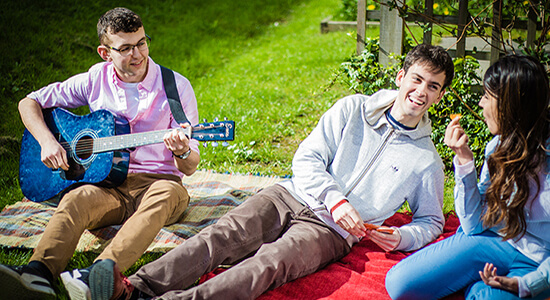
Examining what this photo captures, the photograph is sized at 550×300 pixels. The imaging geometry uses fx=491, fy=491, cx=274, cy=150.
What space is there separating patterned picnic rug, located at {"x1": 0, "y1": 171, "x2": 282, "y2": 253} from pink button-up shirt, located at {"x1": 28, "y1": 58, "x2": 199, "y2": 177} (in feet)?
1.35

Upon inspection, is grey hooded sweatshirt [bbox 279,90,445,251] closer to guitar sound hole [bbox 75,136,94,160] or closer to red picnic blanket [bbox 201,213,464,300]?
red picnic blanket [bbox 201,213,464,300]

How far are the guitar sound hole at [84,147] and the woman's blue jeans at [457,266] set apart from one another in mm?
2199

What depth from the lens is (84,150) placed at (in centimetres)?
345

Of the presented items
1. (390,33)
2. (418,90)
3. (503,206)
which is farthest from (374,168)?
(390,33)

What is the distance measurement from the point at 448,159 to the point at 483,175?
2004mm

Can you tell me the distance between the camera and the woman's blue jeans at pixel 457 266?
98.0 inches

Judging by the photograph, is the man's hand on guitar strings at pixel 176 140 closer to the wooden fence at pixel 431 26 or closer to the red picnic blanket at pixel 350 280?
the red picnic blanket at pixel 350 280

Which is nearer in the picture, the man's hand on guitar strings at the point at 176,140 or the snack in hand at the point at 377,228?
the snack in hand at the point at 377,228

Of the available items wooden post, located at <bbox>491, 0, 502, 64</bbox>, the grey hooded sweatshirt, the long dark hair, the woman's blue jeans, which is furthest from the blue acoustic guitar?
wooden post, located at <bbox>491, 0, 502, 64</bbox>

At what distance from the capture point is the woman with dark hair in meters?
2.31

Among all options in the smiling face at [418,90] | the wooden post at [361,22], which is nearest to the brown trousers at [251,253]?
the smiling face at [418,90]

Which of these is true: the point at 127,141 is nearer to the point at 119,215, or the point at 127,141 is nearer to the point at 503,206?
the point at 119,215

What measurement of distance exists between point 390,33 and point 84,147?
2.79m

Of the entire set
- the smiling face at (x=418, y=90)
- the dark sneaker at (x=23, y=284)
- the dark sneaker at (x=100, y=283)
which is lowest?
the dark sneaker at (x=23, y=284)
